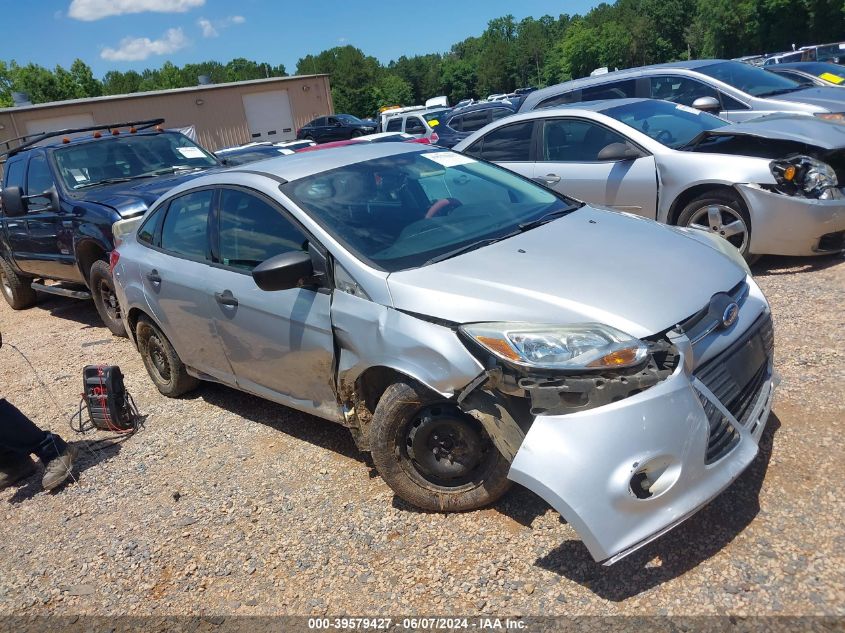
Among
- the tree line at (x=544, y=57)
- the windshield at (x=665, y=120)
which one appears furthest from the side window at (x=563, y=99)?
the tree line at (x=544, y=57)

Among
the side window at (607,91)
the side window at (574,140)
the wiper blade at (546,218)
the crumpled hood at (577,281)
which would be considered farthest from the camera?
the side window at (607,91)

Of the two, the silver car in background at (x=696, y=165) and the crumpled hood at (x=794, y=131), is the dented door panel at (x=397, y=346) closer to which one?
the silver car in background at (x=696, y=165)

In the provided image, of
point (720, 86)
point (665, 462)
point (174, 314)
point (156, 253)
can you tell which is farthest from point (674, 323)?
point (720, 86)

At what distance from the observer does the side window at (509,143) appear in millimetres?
7152

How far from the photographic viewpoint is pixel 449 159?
4.40m

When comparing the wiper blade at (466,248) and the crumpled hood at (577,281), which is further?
the wiper blade at (466,248)

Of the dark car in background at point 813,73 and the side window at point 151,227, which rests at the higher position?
the side window at point 151,227

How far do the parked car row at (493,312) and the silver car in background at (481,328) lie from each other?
11 millimetres

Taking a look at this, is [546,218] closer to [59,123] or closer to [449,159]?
[449,159]

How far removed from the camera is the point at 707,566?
2.71 m

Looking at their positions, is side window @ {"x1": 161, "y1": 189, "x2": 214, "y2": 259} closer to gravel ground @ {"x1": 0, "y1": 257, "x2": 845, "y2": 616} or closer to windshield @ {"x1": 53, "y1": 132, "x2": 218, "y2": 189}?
gravel ground @ {"x1": 0, "y1": 257, "x2": 845, "y2": 616}

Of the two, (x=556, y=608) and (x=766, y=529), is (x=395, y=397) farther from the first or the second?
(x=766, y=529)

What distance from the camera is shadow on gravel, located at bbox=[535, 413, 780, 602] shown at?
8.90ft

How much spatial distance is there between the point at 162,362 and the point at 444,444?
3.04 metres
